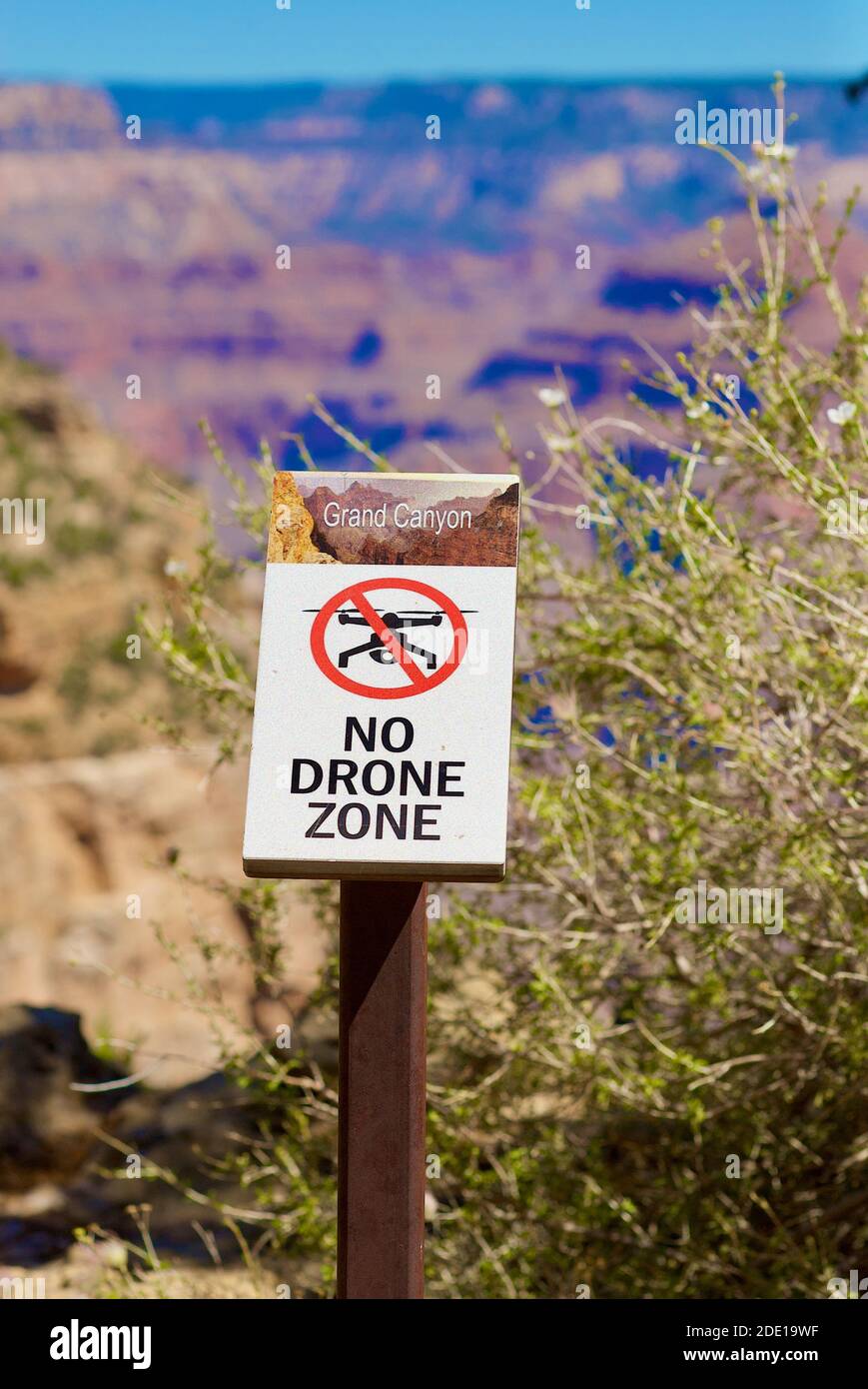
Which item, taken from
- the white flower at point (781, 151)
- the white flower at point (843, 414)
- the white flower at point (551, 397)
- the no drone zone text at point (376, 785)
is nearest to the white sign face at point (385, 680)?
the no drone zone text at point (376, 785)

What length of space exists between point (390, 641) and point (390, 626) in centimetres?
2

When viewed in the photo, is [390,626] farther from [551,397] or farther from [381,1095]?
[551,397]

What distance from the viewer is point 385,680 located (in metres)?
1.55

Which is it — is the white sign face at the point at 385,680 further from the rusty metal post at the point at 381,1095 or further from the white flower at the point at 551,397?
the white flower at the point at 551,397

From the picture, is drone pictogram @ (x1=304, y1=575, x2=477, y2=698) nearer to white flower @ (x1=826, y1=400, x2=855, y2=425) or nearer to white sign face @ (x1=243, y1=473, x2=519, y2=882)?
white sign face @ (x1=243, y1=473, x2=519, y2=882)

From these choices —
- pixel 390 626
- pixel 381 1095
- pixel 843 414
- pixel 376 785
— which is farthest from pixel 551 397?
pixel 381 1095

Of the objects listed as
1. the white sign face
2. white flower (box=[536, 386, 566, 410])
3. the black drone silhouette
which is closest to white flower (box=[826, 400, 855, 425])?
white flower (box=[536, 386, 566, 410])

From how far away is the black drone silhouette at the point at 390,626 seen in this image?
5.12 feet

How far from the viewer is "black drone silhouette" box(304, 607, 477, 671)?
156cm

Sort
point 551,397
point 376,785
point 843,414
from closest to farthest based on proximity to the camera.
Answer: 1. point 376,785
2. point 843,414
3. point 551,397

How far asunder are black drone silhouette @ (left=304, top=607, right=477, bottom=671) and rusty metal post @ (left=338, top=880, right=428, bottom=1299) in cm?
24

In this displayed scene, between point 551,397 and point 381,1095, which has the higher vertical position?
point 551,397
